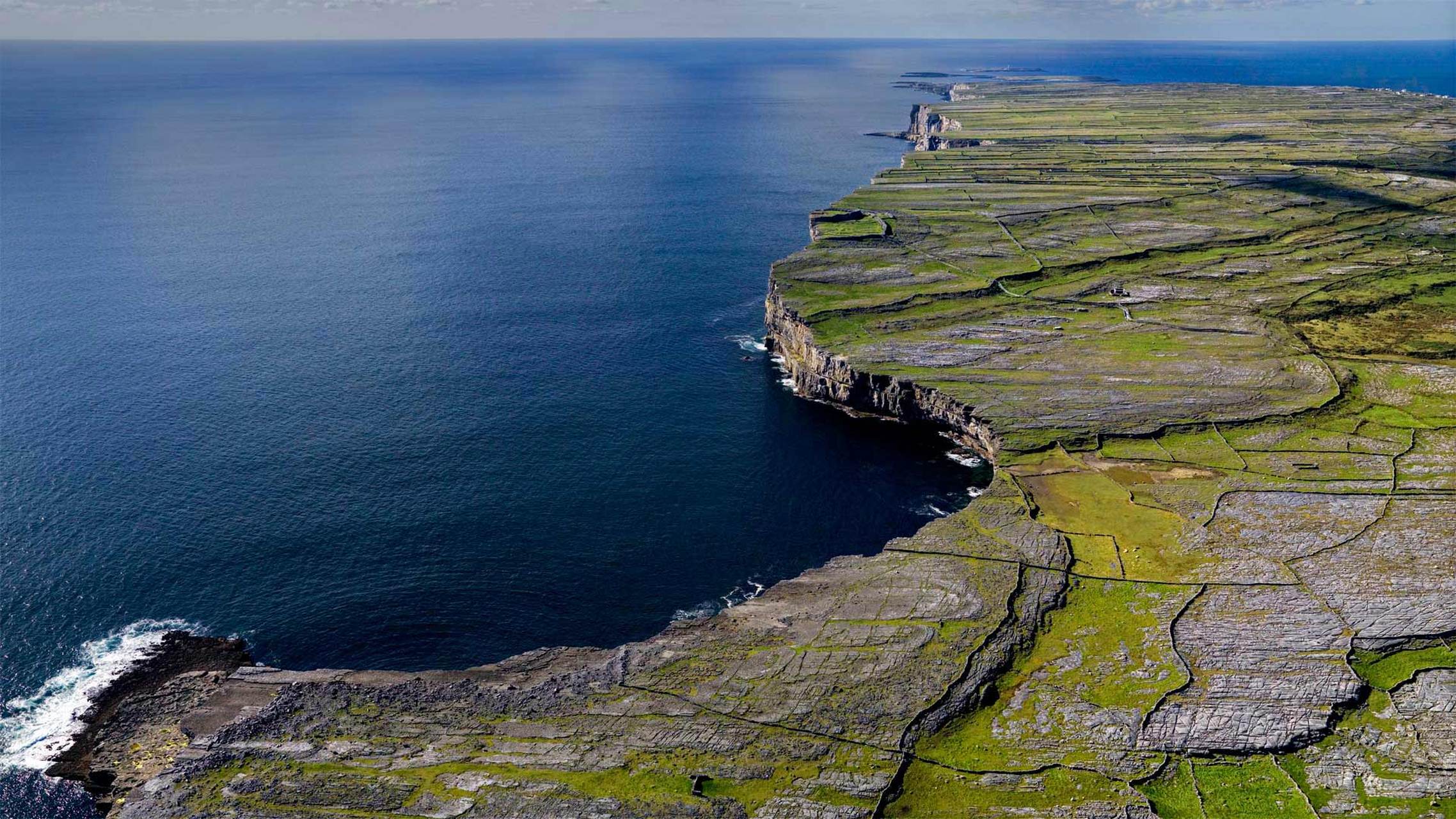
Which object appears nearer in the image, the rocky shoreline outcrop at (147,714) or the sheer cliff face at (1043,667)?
the sheer cliff face at (1043,667)

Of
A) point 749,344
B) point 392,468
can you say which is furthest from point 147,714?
point 749,344

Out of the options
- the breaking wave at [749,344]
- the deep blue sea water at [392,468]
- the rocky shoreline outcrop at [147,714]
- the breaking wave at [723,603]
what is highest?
the breaking wave at [749,344]

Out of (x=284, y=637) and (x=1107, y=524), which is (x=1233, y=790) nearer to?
(x=1107, y=524)

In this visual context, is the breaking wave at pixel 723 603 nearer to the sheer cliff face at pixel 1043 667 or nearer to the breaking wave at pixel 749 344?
the sheer cliff face at pixel 1043 667

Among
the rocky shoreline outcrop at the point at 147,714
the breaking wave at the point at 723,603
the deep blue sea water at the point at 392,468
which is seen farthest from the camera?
the breaking wave at the point at 723,603

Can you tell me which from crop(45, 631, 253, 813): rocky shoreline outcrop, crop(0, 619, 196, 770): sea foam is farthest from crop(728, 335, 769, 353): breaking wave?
crop(0, 619, 196, 770): sea foam

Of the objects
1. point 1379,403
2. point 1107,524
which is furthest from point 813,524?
point 1379,403

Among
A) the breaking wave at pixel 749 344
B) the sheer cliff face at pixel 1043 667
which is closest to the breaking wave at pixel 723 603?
the sheer cliff face at pixel 1043 667

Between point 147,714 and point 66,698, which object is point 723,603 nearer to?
point 147,714
